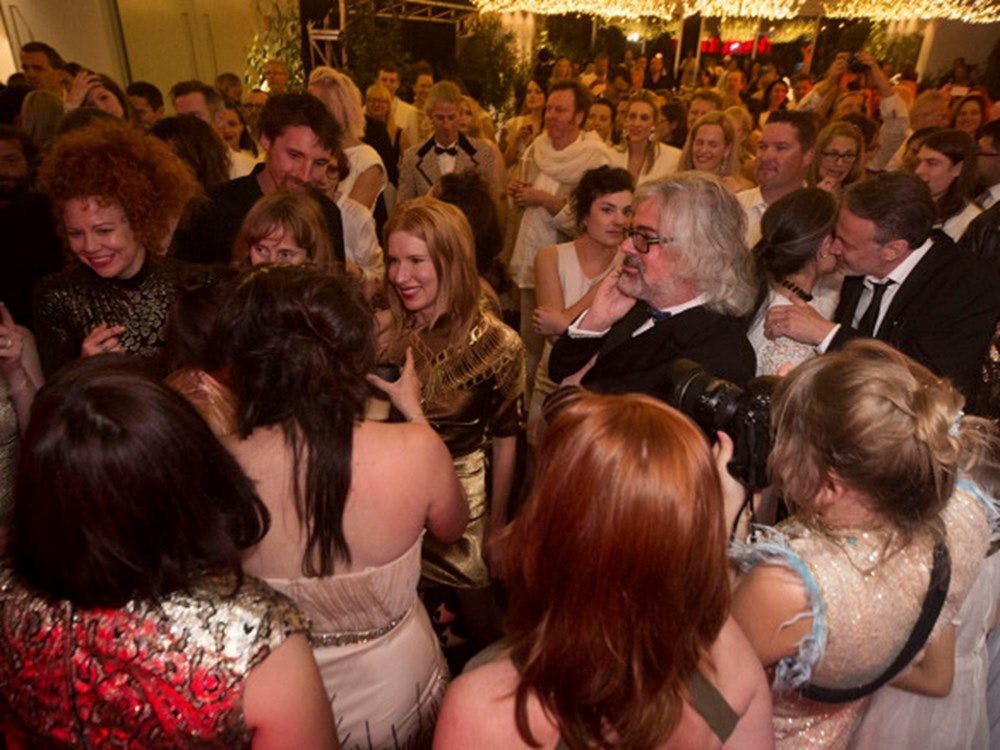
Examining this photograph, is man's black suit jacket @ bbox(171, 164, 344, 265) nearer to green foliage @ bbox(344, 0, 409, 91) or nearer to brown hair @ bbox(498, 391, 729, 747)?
brown hair @ bbox(498, 391, 729, 747)

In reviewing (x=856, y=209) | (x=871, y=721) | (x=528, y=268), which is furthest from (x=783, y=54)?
(x=871, y=721)

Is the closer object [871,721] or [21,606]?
[21,606]

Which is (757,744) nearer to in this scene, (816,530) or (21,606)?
(816,530)

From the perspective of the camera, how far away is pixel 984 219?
9.83 feet

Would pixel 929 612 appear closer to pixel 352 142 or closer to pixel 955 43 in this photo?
pixel 352 142

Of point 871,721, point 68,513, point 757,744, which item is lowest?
point 871,721

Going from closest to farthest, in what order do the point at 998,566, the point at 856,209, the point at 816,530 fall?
1. the point at 816,530
2. the point at 998,566
3. the point at 856,209

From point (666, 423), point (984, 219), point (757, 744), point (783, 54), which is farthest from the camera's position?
point (783, 54)

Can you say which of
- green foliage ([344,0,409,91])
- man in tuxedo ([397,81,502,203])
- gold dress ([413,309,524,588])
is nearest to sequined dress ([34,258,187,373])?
gold dress ([413,309,524,588])

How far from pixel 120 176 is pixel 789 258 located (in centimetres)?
222

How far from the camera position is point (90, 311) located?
7.01ft

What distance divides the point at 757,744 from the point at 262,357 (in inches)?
41.4

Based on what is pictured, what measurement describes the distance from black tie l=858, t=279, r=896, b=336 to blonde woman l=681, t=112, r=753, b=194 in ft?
6.04

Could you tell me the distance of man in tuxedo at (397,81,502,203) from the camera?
487 cm
